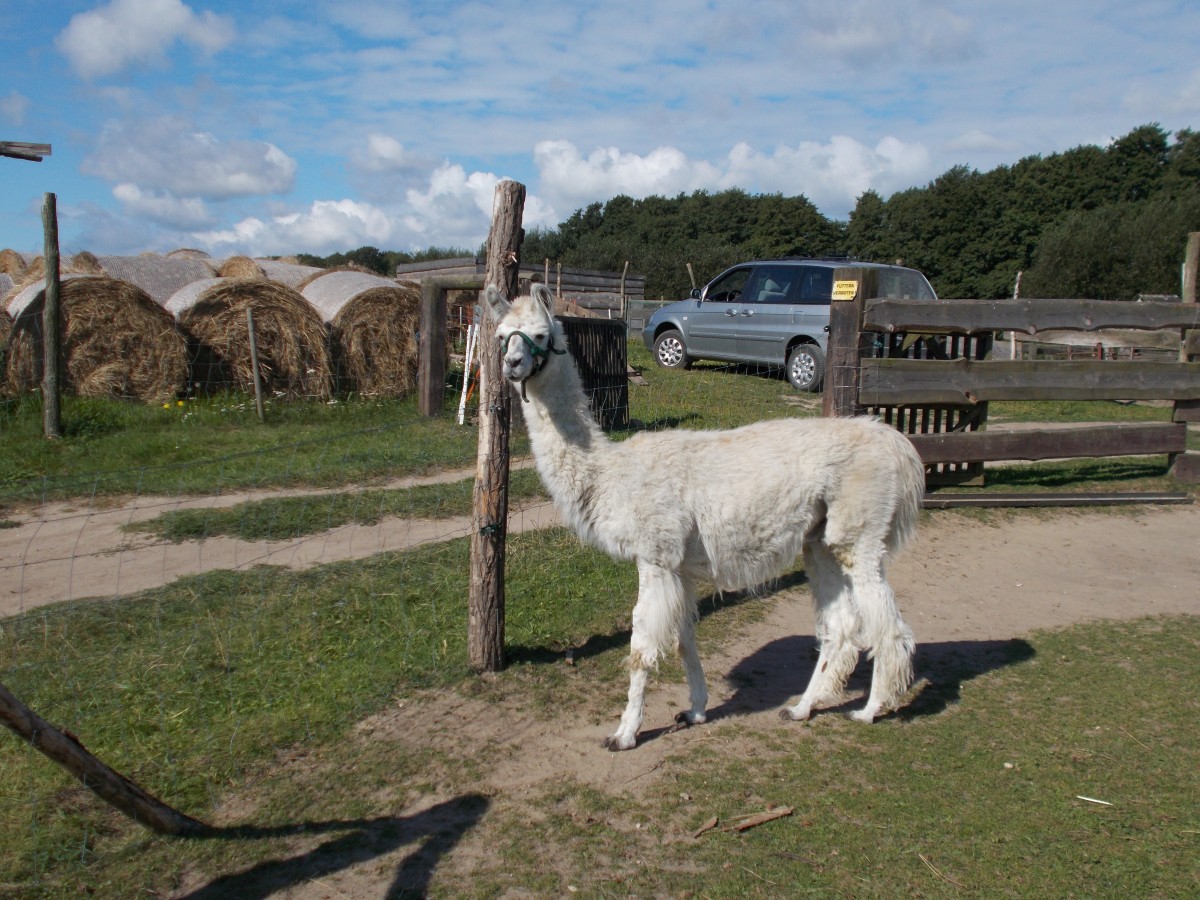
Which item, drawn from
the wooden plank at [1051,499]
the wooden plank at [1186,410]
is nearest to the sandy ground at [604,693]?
the wooden plank at [1051,499]

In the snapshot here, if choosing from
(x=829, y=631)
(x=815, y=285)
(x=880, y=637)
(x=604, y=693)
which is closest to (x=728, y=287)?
(x=815, y=285)

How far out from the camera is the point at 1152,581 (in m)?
6.94

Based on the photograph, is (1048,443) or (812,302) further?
(812,302)

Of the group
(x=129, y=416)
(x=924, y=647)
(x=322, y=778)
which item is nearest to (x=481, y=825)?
(x=322, y=778)

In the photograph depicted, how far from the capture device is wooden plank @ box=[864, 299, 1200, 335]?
7.95 m

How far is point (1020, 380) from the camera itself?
8.87m

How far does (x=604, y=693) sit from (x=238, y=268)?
15526mm

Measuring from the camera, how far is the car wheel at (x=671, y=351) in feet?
55.3

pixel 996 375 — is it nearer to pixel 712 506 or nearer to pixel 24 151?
pixel 712 506

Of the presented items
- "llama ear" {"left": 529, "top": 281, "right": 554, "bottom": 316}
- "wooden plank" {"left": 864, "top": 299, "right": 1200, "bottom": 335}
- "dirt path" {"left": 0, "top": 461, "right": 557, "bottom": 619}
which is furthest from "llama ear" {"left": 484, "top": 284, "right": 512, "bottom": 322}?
"wooden plank" {"left": 864, "top": 299, "right": 1200, "bottom": 335}

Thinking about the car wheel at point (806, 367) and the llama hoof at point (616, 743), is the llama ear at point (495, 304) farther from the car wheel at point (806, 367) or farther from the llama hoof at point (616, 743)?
the car wheel at point (806, 367)

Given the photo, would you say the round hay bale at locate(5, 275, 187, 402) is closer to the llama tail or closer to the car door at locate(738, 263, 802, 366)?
the car door at locate(738, 263, 802, 366)

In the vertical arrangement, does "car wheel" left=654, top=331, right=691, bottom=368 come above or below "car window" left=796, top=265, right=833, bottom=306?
below

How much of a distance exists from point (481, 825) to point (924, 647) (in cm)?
331
